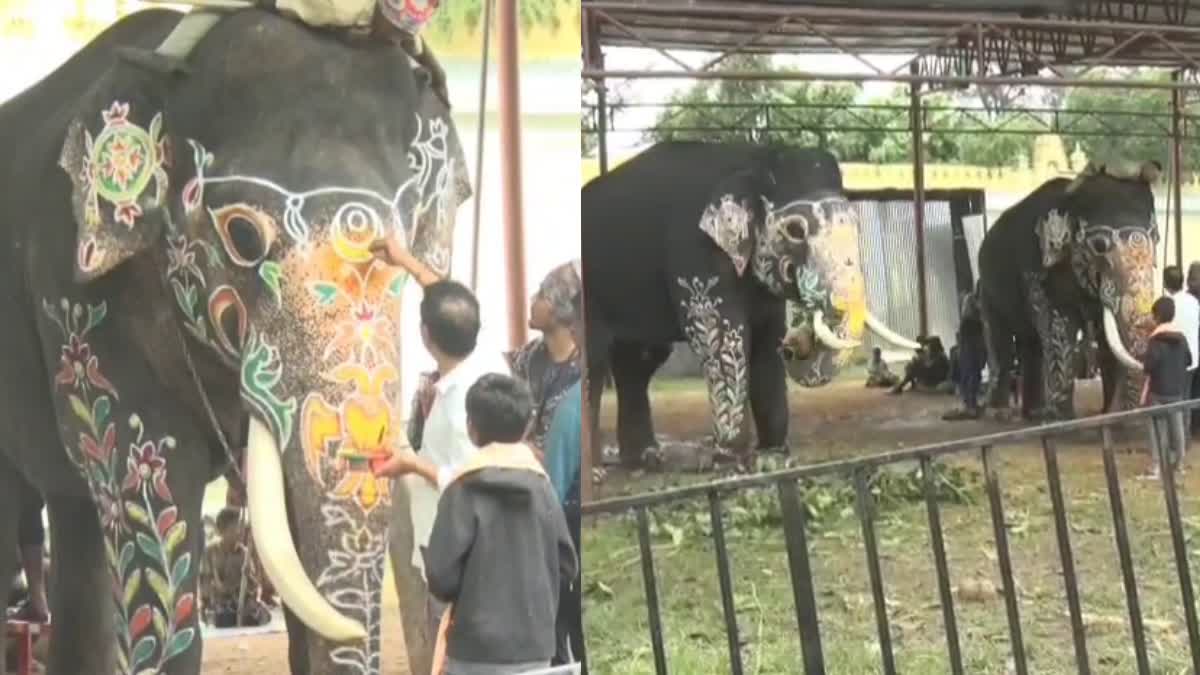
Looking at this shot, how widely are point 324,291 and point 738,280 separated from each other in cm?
90

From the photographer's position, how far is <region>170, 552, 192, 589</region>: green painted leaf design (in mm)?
1604

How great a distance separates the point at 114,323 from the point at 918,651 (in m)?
1.43

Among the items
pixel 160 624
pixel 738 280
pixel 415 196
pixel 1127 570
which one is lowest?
pixel 1127 570

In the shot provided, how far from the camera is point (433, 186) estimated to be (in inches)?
64.7

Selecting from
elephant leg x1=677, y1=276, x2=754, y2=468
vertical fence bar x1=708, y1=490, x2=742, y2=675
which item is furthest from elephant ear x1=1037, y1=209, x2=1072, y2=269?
vertical fence bar x1=708, y1=490, x2=742, y2=675

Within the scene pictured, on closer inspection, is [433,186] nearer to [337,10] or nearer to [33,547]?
[337,10]

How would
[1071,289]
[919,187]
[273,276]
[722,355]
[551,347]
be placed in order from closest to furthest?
[273,276] < [551,347] < [722,355] < [919,187] < [1071,289]

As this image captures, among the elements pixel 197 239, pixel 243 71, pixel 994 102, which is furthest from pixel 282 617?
pixel 994 102

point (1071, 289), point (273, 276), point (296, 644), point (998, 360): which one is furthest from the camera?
point (1071, 289)

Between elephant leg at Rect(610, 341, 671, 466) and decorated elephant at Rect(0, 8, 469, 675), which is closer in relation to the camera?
decorated elephant at Rect(0, 8, 469, 675)

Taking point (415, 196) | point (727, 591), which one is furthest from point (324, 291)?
point (727, 591)

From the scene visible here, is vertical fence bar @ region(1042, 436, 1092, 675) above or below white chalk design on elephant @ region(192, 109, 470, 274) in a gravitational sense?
below

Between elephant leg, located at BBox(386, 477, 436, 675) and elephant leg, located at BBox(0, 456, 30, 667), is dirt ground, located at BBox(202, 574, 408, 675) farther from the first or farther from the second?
elephant leg, located at BBox(0, 456, 30, 667)

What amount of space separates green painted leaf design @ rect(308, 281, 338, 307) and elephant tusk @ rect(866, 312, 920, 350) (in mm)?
1022
